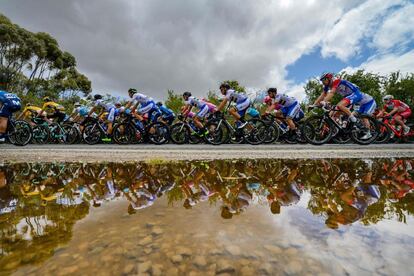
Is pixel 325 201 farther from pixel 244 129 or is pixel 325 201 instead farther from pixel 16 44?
pixel 16 44

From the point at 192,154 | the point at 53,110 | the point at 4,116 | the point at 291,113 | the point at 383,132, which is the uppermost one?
the point at 53,110

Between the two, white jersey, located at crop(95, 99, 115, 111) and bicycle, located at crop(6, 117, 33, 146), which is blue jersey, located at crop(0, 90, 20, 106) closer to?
bicycle, located at crop(6, 117, 33, 146)

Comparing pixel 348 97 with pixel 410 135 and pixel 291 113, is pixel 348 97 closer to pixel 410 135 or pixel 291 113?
pixel 291 113

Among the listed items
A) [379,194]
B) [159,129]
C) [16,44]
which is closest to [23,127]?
[159,129]

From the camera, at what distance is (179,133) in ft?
30.4

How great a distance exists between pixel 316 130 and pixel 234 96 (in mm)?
2923

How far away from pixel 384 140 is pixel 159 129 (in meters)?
7.66

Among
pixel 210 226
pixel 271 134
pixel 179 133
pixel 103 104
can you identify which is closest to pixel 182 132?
pixel 179 133

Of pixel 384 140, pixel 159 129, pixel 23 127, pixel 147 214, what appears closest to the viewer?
pixel 147 214

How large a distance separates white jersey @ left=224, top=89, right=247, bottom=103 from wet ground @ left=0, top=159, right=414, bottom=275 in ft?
21.3

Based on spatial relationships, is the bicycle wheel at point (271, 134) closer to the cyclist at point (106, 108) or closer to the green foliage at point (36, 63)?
the cyclist at point (106, 108)

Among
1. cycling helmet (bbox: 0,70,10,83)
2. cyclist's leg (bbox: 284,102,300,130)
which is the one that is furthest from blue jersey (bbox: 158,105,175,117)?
cycling helmet (bbox: 0,70,10,83)

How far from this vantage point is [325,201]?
1.64 meters

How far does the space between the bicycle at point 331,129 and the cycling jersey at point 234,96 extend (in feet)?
7.51
